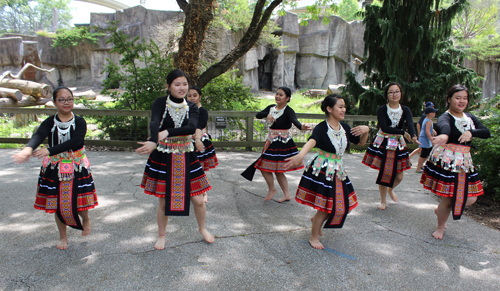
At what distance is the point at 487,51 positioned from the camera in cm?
2227

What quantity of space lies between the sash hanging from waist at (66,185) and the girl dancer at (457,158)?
3.68 metres

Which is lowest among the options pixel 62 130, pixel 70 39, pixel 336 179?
pixel 336 179

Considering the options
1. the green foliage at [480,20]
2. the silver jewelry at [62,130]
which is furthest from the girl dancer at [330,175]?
the green foliage at [480,20]

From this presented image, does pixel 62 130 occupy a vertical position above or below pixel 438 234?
above

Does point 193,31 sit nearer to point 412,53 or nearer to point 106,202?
point 106,202

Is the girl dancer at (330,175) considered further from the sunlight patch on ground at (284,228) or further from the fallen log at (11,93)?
the fallen log at (11,93)

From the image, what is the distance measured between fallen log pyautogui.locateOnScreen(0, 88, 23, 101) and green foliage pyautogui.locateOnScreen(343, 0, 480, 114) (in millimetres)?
15071

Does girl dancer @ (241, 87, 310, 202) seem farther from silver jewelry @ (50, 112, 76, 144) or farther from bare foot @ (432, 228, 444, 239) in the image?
silver jewelry @ (50, 112, 76, 144)

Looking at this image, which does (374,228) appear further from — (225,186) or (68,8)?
(68,8)

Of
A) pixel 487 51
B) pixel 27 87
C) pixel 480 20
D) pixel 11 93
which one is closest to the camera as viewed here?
pixel 11 93

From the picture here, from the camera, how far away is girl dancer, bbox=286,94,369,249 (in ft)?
10.2

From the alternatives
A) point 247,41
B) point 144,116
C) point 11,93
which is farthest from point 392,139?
point 11,93

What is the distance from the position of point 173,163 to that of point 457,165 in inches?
117

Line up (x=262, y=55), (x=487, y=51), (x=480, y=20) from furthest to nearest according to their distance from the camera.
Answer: (x=480, y=20) < (x=262, y=55) < (x=487, y=51)
